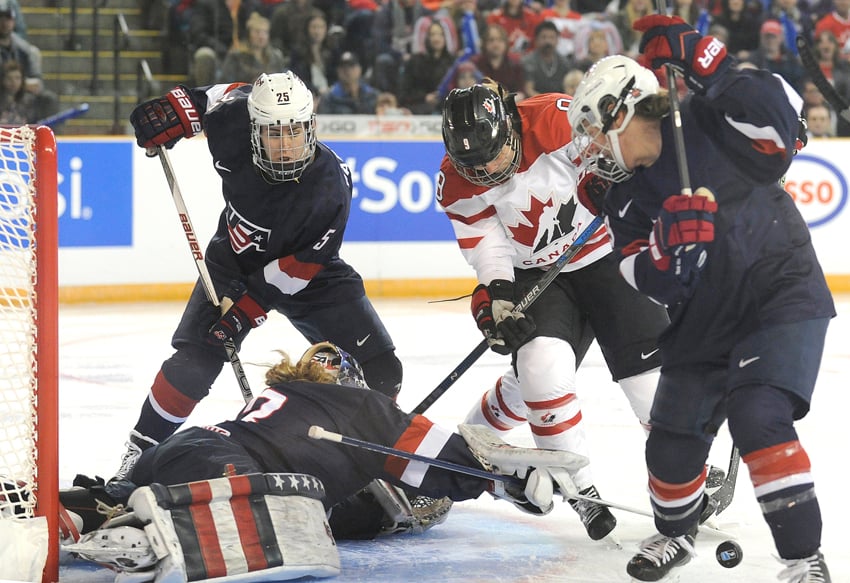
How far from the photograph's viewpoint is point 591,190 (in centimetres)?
303

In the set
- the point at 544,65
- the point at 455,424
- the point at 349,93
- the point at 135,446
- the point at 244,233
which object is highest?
the point at 544,65

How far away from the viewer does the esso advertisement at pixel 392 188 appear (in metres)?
7.09

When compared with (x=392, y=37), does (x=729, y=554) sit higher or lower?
lower

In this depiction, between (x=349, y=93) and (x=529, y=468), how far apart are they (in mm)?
5206

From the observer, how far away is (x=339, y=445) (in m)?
2.71

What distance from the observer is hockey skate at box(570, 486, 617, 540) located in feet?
9.62

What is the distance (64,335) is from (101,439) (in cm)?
217

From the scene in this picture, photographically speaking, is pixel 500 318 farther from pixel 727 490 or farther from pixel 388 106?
pixel 388 106

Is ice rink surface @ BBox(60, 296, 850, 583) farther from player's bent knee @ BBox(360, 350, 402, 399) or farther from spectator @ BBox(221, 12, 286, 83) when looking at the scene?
spectator @ BBox(221, 12, 286, 83)

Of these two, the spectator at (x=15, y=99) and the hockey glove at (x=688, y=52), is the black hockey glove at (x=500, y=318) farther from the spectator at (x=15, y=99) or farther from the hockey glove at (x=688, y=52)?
the spectator at (x=15, y=99)

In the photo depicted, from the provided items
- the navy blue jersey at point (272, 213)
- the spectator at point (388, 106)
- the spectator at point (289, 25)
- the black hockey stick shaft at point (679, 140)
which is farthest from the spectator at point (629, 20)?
the black hockey stick shaft at point (679, 140)

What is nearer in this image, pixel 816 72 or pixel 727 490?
pixel 816 72

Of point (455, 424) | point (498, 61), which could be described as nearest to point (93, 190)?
point (498, 61)

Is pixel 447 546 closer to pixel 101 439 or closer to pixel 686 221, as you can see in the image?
pixel 686 221
